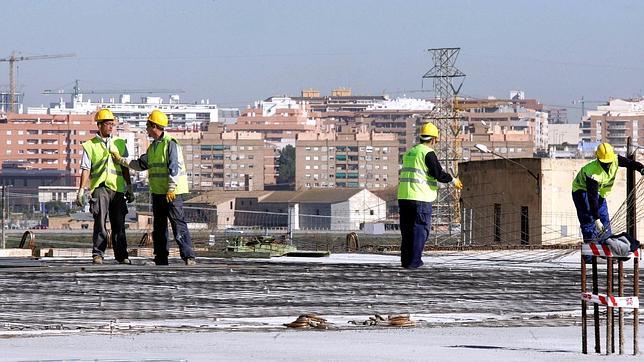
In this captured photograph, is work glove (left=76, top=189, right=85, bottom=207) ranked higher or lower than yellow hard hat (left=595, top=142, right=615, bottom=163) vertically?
lower

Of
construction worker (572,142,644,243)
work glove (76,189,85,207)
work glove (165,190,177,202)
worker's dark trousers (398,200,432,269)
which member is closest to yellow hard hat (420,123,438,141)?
worker's dark trousers (398,200,432,269)

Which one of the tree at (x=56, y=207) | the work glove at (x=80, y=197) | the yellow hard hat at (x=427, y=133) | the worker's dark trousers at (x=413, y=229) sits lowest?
the tree at (x=56, y=207)

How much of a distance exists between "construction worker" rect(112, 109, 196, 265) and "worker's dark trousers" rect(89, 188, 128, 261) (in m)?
0.31

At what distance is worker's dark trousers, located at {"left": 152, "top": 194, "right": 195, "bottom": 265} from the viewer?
1407 centimetres

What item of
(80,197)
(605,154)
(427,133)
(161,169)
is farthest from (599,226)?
(80,197)

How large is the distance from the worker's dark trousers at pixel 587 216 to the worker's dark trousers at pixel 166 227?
390 centimetres

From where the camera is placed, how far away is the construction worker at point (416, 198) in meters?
14.2

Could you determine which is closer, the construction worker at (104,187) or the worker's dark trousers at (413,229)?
the worker's dark trousers at (413,229)

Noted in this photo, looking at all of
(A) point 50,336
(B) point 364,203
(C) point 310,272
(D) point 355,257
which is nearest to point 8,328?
(A) point 50,336

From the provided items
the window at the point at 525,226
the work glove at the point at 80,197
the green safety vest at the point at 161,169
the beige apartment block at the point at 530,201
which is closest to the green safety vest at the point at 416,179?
the green safety vest at the point at 161,169

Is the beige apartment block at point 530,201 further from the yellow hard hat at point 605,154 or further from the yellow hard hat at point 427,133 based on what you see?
the yellow hard hat at point 427,133

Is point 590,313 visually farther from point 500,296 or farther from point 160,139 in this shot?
point 160,139

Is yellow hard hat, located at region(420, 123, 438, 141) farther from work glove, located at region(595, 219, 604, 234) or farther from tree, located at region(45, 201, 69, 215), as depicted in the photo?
tree, located at region(45, 201, 69, 215)

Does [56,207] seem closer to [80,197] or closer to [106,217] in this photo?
[106,217]
